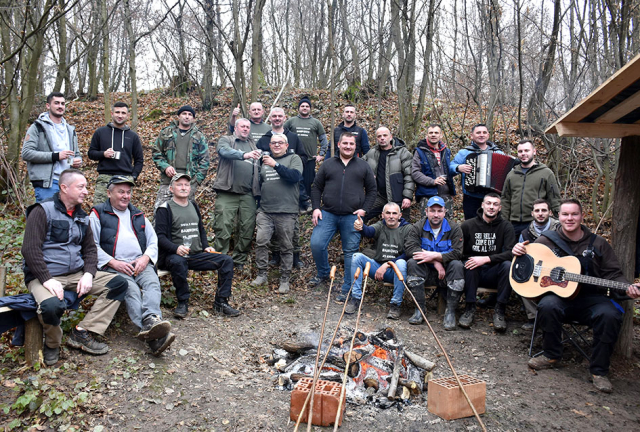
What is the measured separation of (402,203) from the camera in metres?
7.05

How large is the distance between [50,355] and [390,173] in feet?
16.9

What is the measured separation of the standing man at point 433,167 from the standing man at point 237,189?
2574 millimetres

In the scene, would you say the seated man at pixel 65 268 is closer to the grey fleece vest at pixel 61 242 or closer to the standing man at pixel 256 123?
the grey fleece vest at pixel 61 242

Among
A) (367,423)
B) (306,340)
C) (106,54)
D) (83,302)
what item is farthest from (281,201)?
(106,54)

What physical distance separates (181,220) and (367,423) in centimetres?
343

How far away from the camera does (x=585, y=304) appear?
15.2 ft

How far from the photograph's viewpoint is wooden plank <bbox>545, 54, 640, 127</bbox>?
3301 mm

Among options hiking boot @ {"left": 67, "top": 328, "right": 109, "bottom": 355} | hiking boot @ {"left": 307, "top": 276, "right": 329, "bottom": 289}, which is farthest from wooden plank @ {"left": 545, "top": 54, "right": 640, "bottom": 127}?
hiking boot @ {"left": 67, "top": 328, "right": 109, "bottom": 355}

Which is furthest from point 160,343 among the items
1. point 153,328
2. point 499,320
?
point 499,320

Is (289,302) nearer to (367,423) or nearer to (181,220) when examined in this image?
(181,220)

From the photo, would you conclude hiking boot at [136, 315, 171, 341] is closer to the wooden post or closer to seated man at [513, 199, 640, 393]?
seated man at [513, 199, 640, 393]

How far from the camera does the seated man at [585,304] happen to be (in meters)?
4.36

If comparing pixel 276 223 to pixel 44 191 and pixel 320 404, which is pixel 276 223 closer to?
pixel 44 191

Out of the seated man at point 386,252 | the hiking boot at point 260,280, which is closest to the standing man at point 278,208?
the hiking boot at point 260,280
